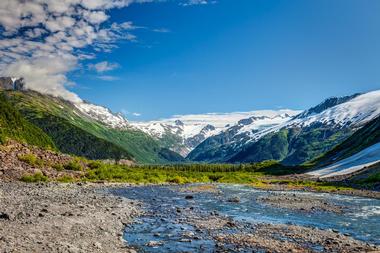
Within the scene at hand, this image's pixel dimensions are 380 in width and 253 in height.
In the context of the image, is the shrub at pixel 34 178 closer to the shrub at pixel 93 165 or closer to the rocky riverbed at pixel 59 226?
the rocky riverbed at pixel 59 226

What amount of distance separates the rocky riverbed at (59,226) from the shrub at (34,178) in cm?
1918

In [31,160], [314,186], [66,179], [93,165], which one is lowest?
[314,186]

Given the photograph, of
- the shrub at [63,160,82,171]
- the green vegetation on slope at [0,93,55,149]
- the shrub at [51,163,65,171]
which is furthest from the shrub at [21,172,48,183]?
the green vegetation on slope at [0,93,55,149]

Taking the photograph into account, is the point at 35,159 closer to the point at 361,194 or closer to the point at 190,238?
the point at 190,238

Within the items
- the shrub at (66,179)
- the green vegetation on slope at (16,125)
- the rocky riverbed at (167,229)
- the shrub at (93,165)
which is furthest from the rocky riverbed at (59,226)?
the green vegetation on slope at (16,125)

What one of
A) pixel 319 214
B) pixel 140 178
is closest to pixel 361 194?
pixel 319 214

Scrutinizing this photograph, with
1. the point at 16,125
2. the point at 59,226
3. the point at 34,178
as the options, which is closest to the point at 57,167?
the point at 34,178

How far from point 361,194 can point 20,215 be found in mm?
62727

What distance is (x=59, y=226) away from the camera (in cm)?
2541

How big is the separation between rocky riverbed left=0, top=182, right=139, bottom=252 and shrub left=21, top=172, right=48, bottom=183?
1918 cm

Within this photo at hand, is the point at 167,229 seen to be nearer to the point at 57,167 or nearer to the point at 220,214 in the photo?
Result: the point at 220,214

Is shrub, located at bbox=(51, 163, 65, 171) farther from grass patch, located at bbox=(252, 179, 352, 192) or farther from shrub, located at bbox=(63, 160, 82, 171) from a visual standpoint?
grass patch, located at bbox=(252, 179, 352, 192)

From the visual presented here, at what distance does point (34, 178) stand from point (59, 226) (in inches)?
1373

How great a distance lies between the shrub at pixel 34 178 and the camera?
56031 mm
